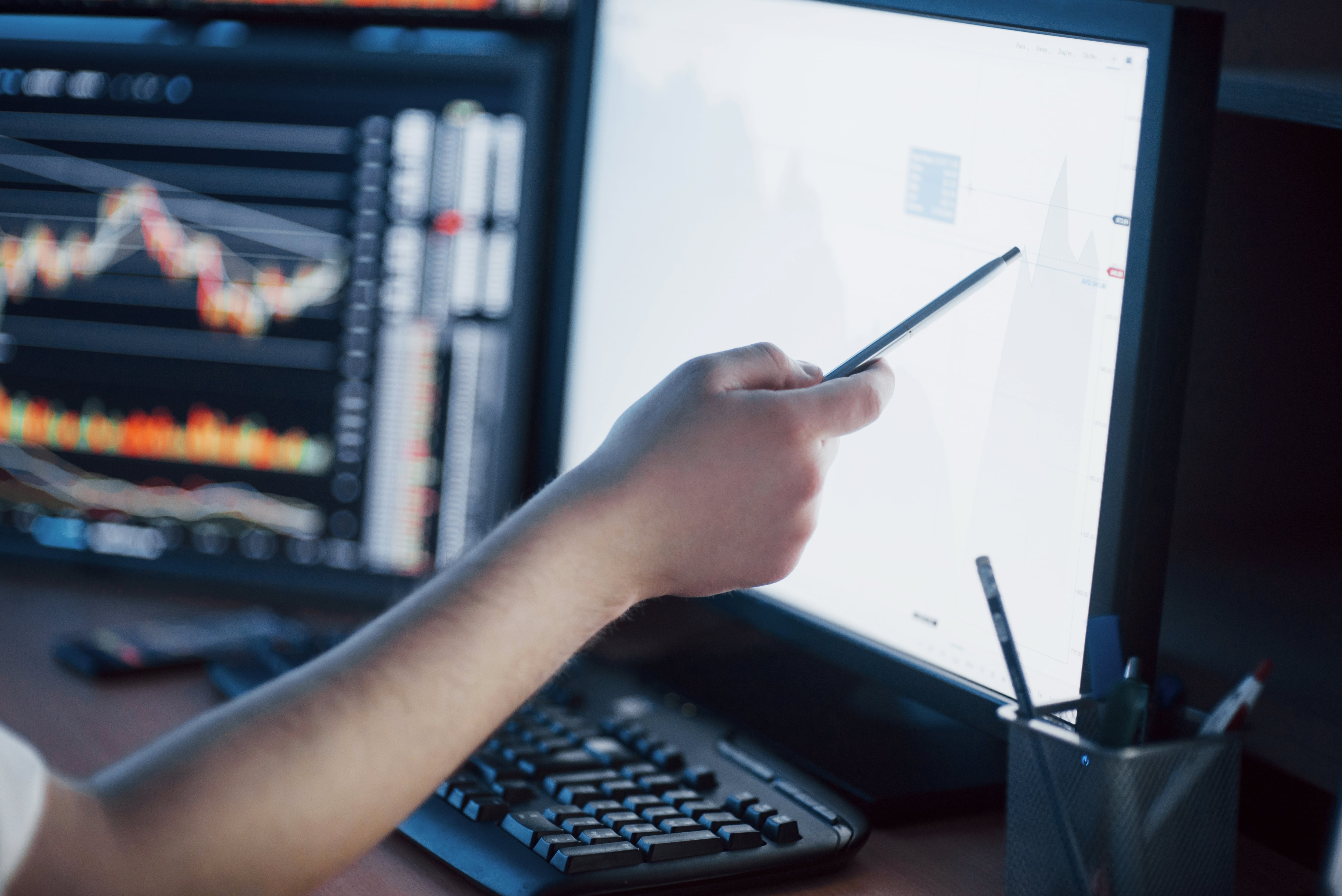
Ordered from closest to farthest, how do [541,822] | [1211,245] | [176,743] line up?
[176,743] < [541,822] < [1211,245]

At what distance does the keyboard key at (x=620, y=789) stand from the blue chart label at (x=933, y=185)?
1.05 ft

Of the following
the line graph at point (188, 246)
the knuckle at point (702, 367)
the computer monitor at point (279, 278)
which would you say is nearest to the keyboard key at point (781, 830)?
the knuckle at point (702, 367)

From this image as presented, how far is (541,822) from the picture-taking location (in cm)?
53

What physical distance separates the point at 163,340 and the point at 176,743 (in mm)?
609

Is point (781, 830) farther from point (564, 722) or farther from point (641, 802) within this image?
point (564, 722)

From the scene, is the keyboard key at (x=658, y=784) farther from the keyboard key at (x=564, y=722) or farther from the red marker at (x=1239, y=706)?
the red marker at (x=1239, y=706)

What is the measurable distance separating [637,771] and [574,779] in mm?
35

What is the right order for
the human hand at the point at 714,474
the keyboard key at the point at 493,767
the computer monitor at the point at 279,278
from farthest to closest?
the computer monitor at the point at 279,278
the keyboard key at the point at 493,767
the human hand at the point at 714,474

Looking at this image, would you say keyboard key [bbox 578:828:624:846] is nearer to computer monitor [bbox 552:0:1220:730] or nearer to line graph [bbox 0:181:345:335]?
computer monitor [bbox 552:0:1220:730]

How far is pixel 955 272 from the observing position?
1.88 ft

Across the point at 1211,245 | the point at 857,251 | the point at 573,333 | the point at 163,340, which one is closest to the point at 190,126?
the point at 163,340

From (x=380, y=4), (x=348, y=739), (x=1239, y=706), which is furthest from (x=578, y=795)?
(x=380, y=4)

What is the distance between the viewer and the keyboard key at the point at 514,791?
562 millimetres

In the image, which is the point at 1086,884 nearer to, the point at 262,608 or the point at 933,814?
the point at 933,814
